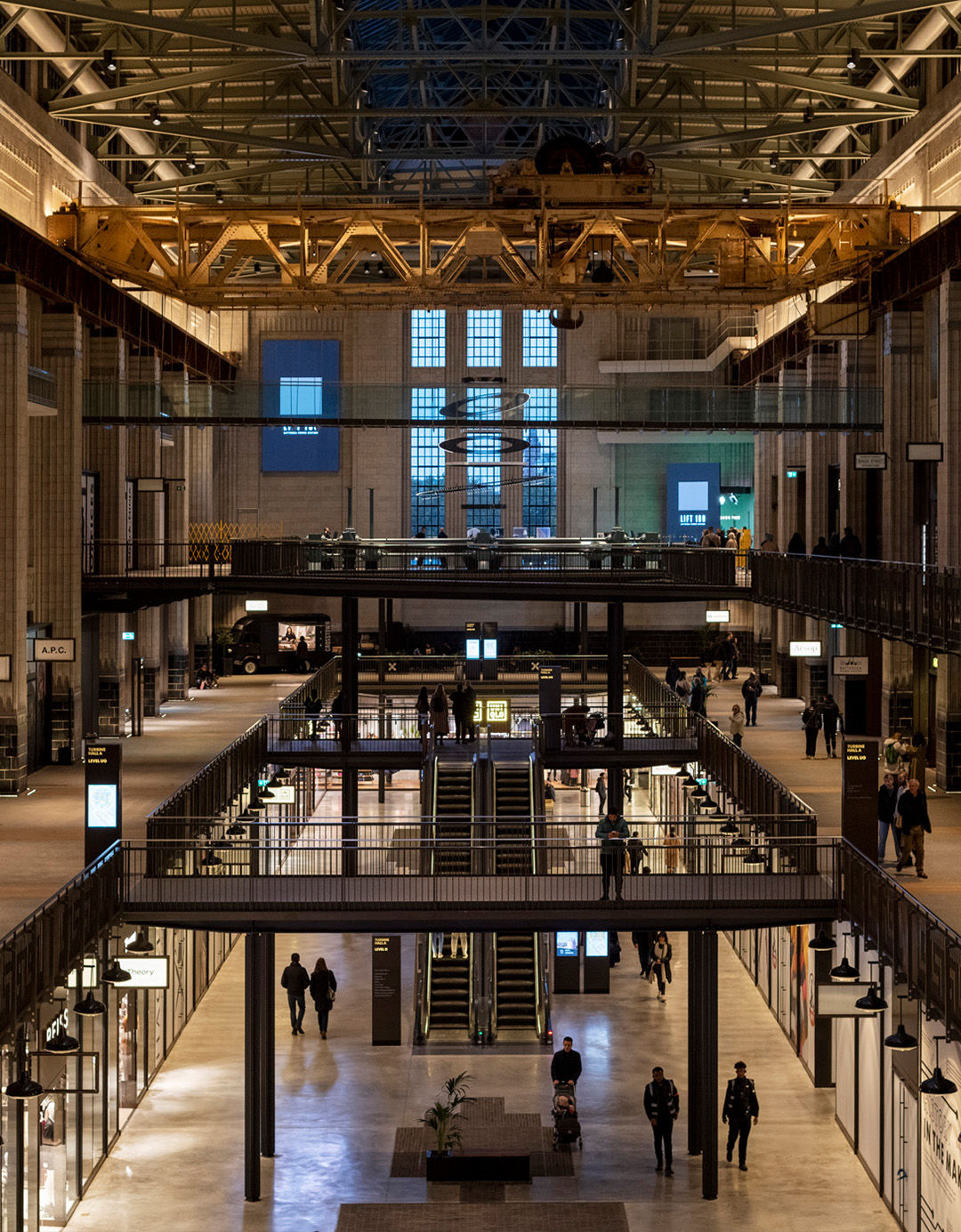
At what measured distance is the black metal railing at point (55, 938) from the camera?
1586 cm

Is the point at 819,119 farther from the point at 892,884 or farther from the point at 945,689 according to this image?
the point at 892,884

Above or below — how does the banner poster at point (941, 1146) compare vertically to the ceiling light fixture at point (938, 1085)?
below

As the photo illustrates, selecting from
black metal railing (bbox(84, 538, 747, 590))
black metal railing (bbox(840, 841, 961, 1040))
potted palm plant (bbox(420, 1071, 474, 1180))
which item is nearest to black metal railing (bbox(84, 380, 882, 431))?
black metal railing (bbox(84, 538, 747, 590))

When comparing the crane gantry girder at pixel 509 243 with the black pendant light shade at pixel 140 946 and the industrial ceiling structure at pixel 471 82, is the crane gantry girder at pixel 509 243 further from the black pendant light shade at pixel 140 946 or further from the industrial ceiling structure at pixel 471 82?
the black pendant light shade at pixel 140 946

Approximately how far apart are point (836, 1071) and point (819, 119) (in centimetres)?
2223

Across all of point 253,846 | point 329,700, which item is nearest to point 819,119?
point 329,700

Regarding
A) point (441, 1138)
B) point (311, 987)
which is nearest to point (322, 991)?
point (311, 987)

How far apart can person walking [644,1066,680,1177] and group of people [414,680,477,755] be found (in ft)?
51.9

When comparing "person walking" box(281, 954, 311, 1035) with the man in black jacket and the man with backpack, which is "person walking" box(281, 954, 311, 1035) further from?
the man with backpack

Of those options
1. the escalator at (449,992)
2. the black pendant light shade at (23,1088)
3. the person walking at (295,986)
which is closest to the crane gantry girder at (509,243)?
the escalator at (449,992)

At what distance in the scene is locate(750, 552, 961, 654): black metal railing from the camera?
24156 millimetres

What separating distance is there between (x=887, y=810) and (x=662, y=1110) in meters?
5.38

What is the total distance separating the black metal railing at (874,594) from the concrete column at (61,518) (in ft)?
51.2

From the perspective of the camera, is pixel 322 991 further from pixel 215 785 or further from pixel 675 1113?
pixel 675 1113
